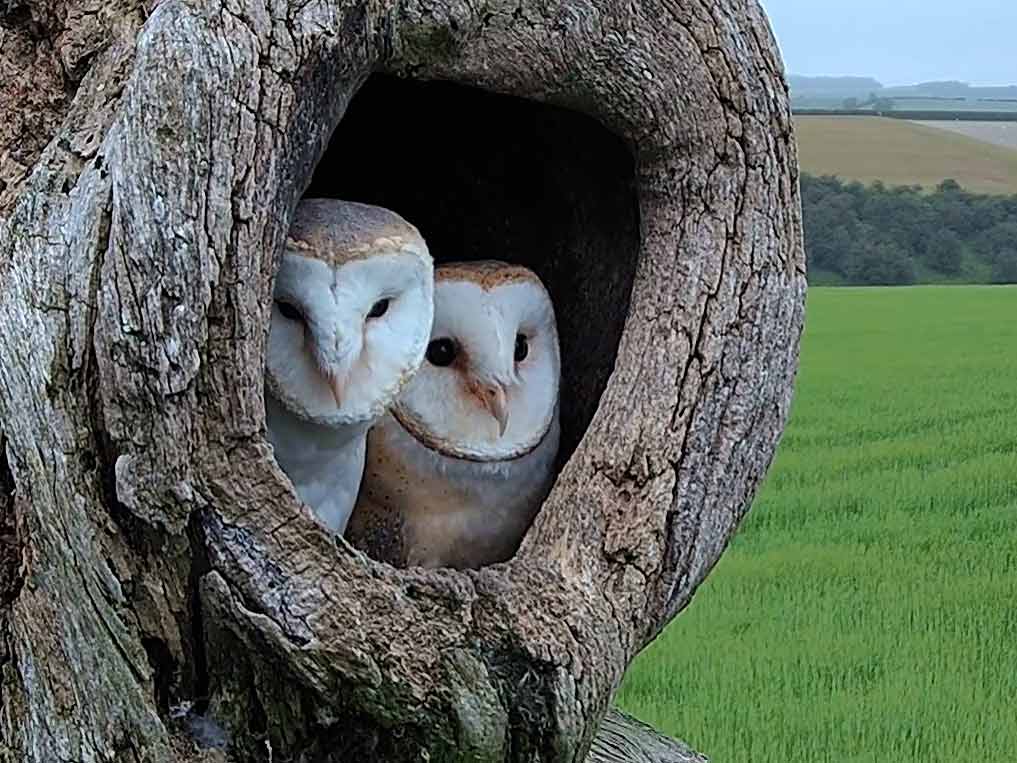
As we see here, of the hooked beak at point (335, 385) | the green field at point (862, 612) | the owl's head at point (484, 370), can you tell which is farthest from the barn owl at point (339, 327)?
the green field at point (862, 612)

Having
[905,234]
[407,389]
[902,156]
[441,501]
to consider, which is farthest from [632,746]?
[902,156]

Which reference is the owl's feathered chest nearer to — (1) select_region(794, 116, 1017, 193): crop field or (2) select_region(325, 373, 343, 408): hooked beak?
(2) select_region(325, 373, 343, 408): hooked beak

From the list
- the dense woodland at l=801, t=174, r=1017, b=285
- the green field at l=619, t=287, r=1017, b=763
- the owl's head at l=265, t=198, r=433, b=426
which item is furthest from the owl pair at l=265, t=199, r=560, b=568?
the dense woodland at l=801, t=174, r=1017, b=285

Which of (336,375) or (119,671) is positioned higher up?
(336,375)

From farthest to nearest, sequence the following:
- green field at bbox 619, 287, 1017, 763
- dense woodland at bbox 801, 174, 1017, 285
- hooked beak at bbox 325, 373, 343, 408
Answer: dense woodland at bbox 801, 174, 1017, 285 → green field at bbox 619, 287, 1017, 763 → hooked beak at bbox 325, 373, 343, 408

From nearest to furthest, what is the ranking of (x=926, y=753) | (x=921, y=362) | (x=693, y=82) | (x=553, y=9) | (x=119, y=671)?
(x=119, y=671) < (x=553, y=9) < (x=693, y=82) < (x=926, y=753) < (x=921, y=362)

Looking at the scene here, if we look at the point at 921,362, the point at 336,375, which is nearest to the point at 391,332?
the point at 336,375

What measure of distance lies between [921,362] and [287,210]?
5.96 meters

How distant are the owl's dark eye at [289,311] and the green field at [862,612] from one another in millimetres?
1629

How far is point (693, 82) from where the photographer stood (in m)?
1.38

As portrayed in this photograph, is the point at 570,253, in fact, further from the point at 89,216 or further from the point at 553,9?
the point at 89,216

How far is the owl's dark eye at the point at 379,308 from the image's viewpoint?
1.17 metres

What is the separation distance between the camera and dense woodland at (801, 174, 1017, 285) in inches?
244

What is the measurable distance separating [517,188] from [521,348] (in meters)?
0.27
